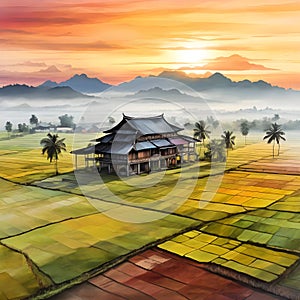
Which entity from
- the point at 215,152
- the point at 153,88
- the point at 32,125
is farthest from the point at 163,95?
the point at 32,125

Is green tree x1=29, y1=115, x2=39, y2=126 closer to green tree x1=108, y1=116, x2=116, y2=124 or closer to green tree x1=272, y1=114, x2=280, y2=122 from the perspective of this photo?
green tree x1=108, y1=116, x2=116, y2=124

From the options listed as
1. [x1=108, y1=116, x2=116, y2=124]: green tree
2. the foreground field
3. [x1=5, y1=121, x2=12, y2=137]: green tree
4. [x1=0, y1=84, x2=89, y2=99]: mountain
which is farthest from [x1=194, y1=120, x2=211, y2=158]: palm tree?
[x1=5, y1=121, x2=12, y2=137]: green tree

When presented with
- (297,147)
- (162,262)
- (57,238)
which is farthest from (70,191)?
(297,147)

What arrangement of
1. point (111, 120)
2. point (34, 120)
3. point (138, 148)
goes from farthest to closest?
1. point (34, 120)
2. point (111, 120)
3. point (138, 148)

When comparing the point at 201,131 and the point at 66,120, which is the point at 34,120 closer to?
the point at 66,120

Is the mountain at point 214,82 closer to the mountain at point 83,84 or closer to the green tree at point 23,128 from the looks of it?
the mountain at point 83,84

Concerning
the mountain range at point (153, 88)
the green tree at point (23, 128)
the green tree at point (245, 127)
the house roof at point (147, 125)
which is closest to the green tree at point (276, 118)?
the green tree at point (245, 127)
